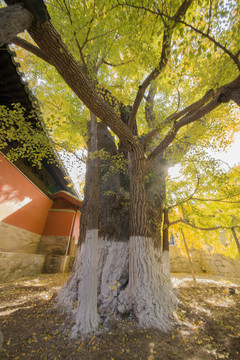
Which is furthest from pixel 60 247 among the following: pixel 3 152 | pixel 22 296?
pixel 3 152

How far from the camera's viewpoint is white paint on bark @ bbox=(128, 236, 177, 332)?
2.49 metres

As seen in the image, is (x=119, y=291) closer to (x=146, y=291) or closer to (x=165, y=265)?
(x=146, y=291)

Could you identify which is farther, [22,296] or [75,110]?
[75,110]

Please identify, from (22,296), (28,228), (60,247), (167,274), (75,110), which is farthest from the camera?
(60,247)

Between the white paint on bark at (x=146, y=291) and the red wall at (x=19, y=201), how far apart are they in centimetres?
521

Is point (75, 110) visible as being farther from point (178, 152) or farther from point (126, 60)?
point (178, 152)

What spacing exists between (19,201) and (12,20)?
6069mm

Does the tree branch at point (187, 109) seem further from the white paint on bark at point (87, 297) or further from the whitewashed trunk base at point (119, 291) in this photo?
the white paint on bark at point (87, 297)

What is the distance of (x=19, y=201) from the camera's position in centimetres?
603

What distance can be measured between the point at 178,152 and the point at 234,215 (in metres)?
3.18

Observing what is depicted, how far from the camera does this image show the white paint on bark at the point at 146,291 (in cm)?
249

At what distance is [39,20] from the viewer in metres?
1.74

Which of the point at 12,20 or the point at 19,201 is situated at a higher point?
the point at 12,20

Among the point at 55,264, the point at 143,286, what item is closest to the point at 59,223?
the point at 55,264
